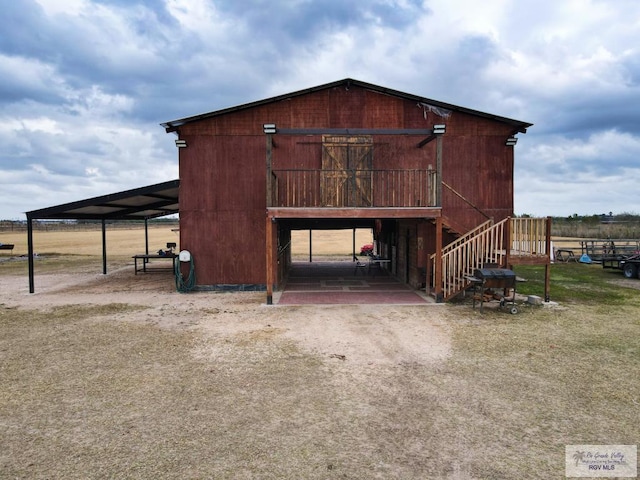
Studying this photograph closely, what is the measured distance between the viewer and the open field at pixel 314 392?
3734 mm

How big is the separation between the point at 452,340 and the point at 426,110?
849 cm

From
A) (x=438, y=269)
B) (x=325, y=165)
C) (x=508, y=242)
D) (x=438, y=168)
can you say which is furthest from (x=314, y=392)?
(x=325, y=165)

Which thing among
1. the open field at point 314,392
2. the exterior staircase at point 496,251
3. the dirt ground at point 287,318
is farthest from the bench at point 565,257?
the dirt ground at point 287,318

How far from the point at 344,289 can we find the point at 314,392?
798 centimetres

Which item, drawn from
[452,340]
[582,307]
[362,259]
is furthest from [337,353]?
[362,259]

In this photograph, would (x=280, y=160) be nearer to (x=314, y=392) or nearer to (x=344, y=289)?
(x=344, y=289)

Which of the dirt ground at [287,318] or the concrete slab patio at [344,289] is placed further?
the concrete slab patio at [344,289]

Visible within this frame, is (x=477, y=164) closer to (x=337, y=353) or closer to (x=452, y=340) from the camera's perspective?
(x=452, y=340)

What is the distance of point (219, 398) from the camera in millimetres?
5020

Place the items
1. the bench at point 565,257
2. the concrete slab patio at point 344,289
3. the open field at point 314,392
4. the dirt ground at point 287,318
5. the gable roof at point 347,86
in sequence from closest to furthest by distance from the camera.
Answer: the open field at point 314,392
the dirt ground at point 287,318
the concrete slab patio at point 344,289
the gable roof at point 347,86
the bench at point 565,257

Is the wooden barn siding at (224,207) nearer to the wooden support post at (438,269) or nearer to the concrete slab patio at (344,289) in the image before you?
the concrete slab patio at (344,289)

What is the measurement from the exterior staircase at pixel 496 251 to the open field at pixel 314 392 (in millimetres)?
1448

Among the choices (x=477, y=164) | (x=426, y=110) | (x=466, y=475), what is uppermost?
(x=426, y=110)

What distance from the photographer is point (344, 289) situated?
13.1 m
